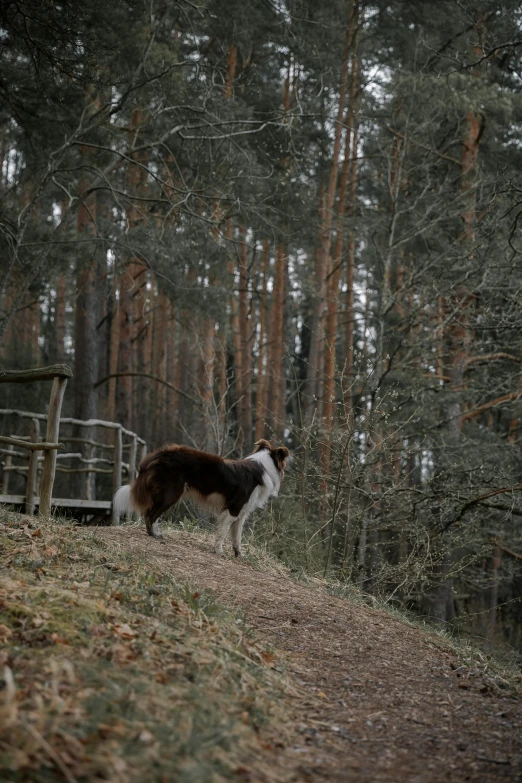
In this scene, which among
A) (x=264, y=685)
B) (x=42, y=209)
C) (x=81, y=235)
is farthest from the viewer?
(x=42, y=209)

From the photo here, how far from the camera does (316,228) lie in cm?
2055

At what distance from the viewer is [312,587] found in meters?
9.42

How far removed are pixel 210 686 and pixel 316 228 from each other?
17189 mm

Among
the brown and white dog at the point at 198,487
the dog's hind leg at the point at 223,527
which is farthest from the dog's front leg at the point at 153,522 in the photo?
the dog's hind leg at the point at 223,527

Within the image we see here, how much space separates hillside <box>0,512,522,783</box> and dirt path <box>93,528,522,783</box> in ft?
0.06

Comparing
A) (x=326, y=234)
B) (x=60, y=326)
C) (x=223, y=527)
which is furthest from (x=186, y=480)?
(x=60, y=326)

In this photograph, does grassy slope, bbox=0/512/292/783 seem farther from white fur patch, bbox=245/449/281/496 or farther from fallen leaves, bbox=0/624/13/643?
white fur patch, bbox=245/449/281/496

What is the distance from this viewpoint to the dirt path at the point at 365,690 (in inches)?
165

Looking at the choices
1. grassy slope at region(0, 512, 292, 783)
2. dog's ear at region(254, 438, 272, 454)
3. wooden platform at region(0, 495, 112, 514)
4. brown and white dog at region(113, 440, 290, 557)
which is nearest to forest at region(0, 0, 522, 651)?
dog's ear at region(254, 438, 272, 454)

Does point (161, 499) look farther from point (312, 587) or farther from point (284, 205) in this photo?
point (284, 205)

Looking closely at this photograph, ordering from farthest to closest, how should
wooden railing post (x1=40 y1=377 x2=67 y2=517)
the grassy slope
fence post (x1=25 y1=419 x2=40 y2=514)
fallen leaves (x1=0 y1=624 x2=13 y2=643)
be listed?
fence post (x1=25 y1=419 x2=40 y2=514), wooden railing post (x1=40 y1=377 x2=67 y2=517), fallen leaves (x1=0 y1=624 x2=13 y2=643), the grassy slope

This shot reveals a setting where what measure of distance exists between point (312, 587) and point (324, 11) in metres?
13.5

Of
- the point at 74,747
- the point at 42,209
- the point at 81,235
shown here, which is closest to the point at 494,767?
the point at 74,747

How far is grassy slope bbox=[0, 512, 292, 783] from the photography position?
3.19 metres
